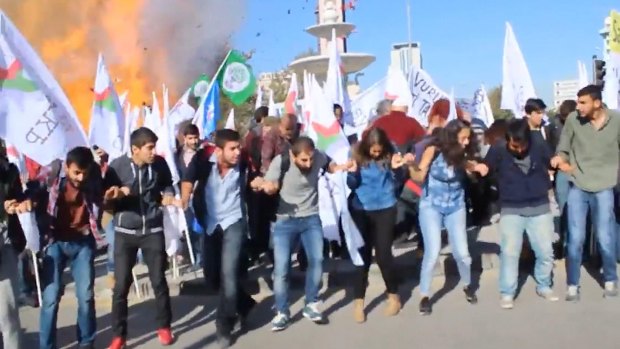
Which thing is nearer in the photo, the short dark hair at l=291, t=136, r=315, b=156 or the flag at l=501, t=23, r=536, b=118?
the short dark hair at l=291, t=136, r=315, b=156

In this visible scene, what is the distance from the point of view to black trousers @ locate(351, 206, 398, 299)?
22.9 ft

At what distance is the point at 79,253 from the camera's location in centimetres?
627

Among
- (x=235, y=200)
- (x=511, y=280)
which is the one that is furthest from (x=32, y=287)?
(x=511, y=280)

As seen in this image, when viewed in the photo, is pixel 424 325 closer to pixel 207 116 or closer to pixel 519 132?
pixel 519 132

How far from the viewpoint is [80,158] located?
6.04 metres

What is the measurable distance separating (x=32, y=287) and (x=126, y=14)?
29.7 m

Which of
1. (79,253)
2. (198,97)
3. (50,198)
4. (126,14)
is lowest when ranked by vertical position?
(79,253)

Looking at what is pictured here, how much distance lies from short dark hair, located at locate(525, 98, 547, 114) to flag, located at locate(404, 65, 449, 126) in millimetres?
2744

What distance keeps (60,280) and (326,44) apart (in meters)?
35.2

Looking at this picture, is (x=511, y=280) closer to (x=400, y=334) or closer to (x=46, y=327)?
(x=400, y=334)

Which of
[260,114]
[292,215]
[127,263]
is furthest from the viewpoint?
[260,114]

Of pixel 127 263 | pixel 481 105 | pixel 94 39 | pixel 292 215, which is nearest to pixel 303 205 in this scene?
pixel 292 215

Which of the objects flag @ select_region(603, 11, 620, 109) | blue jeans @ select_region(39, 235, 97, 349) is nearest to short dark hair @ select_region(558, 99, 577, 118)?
flag @ select_region(603, 11, 620, 109)

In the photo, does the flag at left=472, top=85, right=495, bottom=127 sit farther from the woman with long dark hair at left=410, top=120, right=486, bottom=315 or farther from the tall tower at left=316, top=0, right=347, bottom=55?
the tall tower at left=316, top=0, right=347, bottom=55
